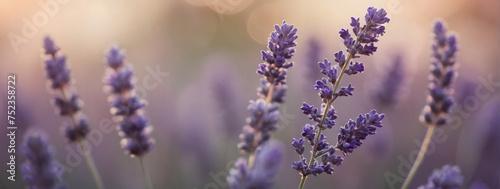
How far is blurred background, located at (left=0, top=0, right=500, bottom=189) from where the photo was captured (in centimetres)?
434

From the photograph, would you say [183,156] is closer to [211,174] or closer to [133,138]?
[211,174]

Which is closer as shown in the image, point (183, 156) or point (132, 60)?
point (183, 156)

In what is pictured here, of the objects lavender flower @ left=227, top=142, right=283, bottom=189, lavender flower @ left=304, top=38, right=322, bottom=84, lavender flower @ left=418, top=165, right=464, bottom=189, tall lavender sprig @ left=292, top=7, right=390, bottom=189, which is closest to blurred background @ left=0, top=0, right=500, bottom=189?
lavender flower @ left=304, top=38, right=322, bottom=84

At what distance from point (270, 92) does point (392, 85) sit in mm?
2654

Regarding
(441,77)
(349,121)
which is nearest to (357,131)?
(349,121)

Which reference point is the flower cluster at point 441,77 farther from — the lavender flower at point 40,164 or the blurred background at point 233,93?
the lavender flower at point 40,164

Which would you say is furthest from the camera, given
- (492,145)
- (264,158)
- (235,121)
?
(235,121)

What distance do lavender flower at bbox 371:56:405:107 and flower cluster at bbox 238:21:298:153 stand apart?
7.97 ft

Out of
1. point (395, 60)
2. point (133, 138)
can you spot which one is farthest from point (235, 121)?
point (133, 138)

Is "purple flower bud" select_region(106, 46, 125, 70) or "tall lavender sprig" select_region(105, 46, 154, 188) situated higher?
"purple flower bud" select_region(106, 46, 125, 70)

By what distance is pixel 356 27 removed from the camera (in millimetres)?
1962

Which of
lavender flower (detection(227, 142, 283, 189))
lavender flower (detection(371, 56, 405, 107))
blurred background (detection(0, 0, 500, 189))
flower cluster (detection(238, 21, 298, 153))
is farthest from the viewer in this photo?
blurred background (detection(0, 0, 500, 189))

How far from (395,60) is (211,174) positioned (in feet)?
6.54

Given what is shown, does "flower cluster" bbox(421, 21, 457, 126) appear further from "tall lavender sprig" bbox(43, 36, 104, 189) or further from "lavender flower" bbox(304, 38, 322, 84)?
"lavender flower" bbox(304, 38, 322, 84)
